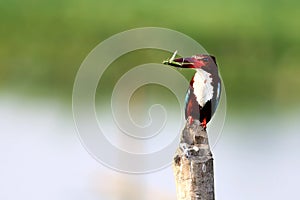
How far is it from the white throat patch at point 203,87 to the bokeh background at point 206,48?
1591 millimetres

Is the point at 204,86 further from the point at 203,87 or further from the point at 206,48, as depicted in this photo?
the point at 206,48

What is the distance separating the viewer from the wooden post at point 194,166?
3.60 feet

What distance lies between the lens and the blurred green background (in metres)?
3.11

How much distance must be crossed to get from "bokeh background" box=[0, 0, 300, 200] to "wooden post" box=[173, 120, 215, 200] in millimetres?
1647

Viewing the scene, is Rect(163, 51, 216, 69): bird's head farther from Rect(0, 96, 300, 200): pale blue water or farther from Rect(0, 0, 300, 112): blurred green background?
Rect(0, 0, 300, 112): blurred green background

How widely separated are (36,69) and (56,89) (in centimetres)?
23

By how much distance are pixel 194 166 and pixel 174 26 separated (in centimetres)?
206

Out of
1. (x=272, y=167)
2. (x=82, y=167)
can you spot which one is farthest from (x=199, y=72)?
(x=272, y=167)

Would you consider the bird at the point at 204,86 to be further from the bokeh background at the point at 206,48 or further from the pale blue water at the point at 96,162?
the bokeh background at the point at 206,48

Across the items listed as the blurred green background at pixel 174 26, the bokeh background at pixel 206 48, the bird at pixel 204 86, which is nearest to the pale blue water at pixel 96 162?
the bokeh background at pixel 206 48

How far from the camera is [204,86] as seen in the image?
45.5 inches

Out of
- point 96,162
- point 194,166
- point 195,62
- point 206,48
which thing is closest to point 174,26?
point 206,48

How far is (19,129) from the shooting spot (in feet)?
9.60

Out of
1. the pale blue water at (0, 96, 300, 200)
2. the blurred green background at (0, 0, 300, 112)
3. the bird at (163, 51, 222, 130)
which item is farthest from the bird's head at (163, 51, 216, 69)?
the blurred green background at (0, 0, 300, 112)
